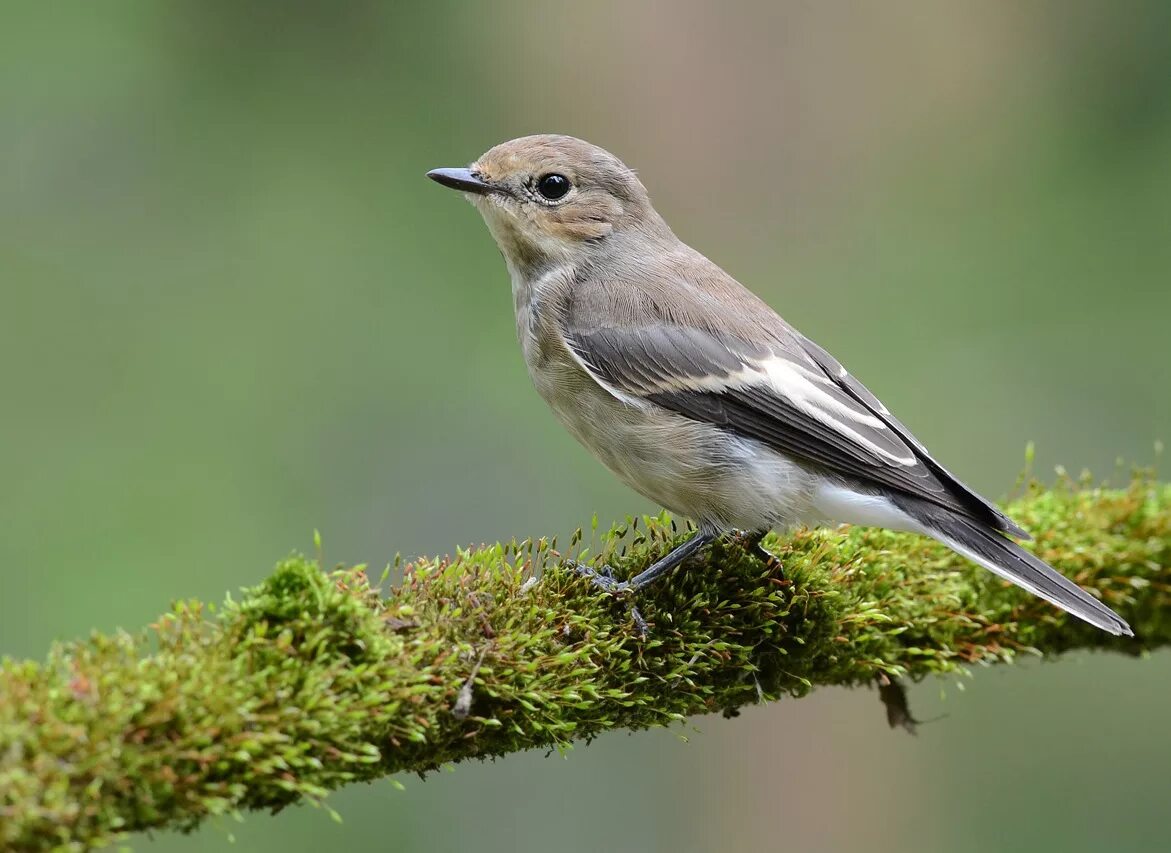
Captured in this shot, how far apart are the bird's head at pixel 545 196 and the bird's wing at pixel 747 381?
0.31m

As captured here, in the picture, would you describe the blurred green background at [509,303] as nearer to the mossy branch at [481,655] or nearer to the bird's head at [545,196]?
the bird's head at [545,196]

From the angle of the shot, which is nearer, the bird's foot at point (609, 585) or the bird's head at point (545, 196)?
the bird's foot at point (609, 585)

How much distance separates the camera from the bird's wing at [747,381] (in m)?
3.90

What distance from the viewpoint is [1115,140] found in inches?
356

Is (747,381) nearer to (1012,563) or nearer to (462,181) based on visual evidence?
(1012,563)

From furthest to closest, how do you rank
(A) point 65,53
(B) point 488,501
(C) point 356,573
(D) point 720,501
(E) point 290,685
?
(A) point 65,53, (B) point 488,501, (D) point 720,501, (C) point 356,573, (E) point 290,685

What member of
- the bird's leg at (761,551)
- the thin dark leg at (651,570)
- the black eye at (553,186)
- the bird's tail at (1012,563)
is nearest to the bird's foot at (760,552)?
the bird's leg at (761,551)

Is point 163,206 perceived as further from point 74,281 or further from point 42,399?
point 42,399

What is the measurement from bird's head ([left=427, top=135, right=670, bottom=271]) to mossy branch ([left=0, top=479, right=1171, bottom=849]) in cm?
121

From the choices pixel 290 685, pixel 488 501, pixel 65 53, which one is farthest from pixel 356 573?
pixel 65 53

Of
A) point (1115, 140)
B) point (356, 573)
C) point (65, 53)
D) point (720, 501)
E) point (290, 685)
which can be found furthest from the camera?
point (1115, 140)

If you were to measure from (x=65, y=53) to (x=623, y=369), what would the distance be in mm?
6175

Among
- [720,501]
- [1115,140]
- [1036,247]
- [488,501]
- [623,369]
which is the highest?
[1115,140]

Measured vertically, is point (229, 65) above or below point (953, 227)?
above
